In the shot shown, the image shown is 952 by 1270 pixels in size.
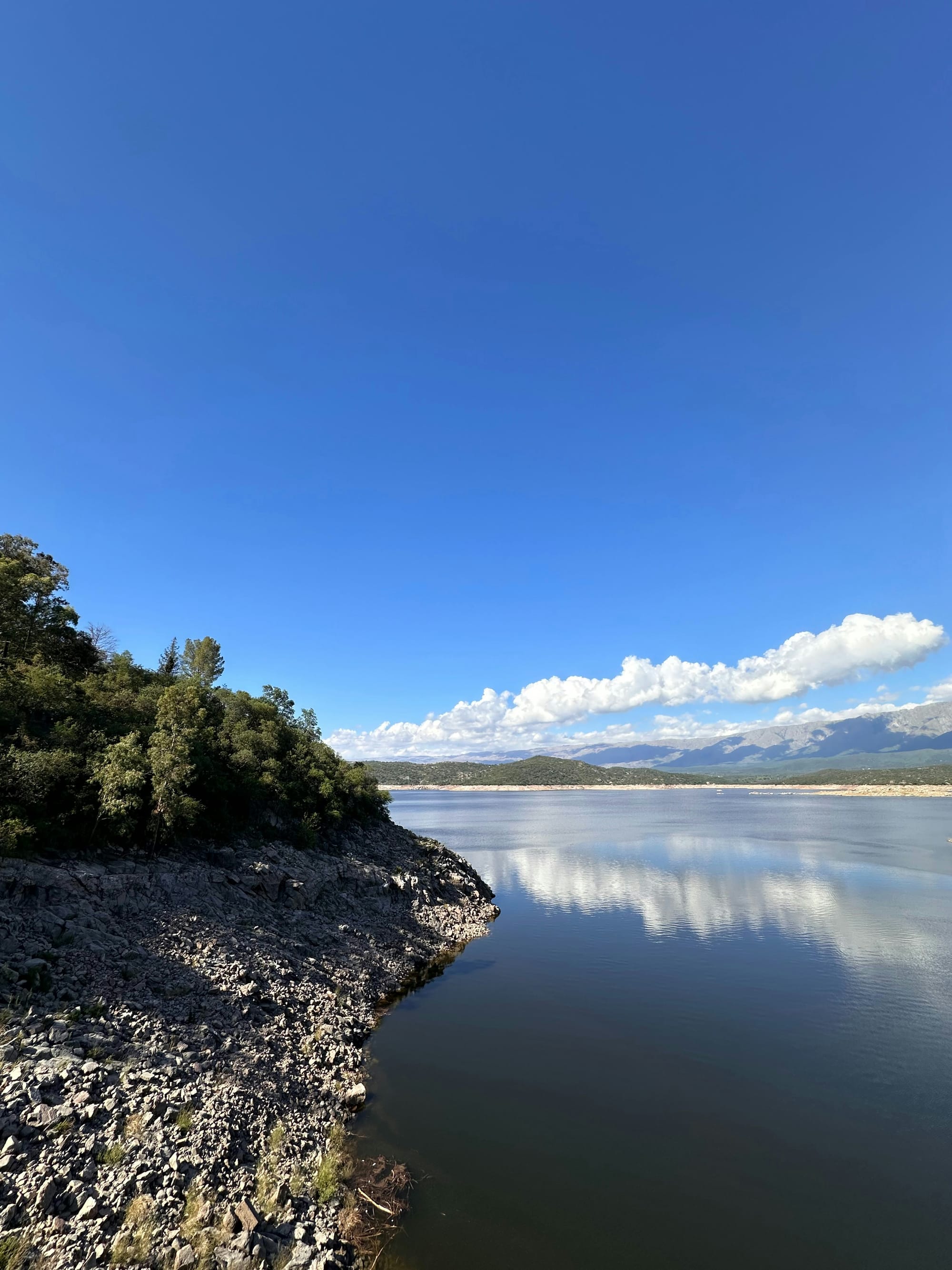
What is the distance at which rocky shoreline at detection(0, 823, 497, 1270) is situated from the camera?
12.8 m

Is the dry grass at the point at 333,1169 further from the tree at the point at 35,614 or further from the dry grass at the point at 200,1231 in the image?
the tree at the point at 35,614

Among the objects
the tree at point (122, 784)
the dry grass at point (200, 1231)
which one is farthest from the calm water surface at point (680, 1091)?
the tree at point (122, 784)

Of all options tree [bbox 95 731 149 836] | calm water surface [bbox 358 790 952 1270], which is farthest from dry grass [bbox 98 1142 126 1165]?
tree [bbox 95 731 149 836]

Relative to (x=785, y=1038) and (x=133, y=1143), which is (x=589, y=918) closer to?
(x=785, y=1038)

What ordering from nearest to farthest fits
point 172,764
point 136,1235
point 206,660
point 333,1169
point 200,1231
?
1. point 136,1235
2. point 200,1231
3. point 333,1169
4. point 172,764
5. point 206,660

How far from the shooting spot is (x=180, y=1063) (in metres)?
18.2

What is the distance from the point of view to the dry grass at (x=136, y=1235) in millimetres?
11977

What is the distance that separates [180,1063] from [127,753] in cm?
1796

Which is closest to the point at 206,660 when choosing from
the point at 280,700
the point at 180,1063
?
the point at 280,700

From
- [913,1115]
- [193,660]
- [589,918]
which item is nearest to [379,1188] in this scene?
[913,1115]

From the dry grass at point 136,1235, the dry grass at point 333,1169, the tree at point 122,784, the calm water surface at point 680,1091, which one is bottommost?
the calm water surface at point 680,1091

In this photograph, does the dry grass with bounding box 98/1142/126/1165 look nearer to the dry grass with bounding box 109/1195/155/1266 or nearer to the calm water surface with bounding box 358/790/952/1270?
the dry grass with bounding box 109/1195/155/1266

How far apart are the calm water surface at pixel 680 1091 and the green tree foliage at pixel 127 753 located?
677 inches

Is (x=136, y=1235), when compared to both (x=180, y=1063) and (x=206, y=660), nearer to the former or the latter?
(x=180, y=1063)
